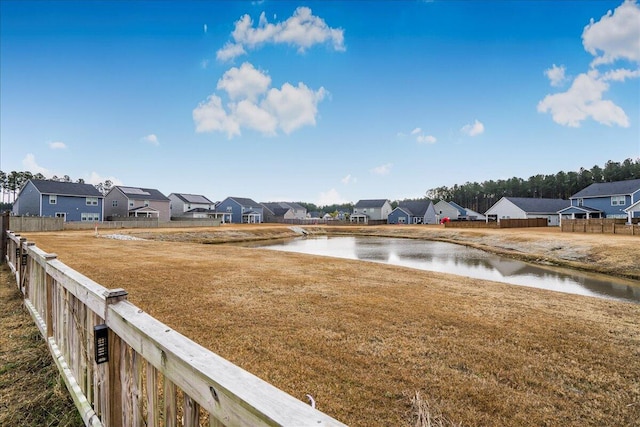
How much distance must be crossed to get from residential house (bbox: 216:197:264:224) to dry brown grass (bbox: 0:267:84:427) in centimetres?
6739

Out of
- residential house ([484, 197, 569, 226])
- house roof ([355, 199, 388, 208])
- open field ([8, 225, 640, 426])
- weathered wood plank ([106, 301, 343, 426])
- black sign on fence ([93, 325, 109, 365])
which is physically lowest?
open field ([8, 225, 640, 426])

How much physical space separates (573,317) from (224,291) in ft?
27.9

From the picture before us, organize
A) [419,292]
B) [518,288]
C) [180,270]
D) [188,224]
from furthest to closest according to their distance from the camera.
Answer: [188,224] < [180,270] < [518,288] < [419,292]

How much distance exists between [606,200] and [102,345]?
6362 cm

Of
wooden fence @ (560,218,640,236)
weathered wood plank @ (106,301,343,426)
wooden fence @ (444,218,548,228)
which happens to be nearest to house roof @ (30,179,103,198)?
weathered wood plank @ (106,301,343,426)

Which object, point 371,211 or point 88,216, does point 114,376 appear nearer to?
point 88,216

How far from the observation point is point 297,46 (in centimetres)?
3014

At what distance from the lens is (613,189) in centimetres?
4612

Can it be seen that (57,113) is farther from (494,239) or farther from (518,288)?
(494,239)

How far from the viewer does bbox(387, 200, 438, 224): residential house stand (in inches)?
2913

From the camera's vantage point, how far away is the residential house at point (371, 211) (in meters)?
78.7

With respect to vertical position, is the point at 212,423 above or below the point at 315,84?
below

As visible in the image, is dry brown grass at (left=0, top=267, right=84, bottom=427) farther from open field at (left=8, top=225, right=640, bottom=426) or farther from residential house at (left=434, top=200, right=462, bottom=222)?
residential house at (left=434, top=200, right=462, bottom=222)

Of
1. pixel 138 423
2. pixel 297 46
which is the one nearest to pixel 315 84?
pixel 297 46
